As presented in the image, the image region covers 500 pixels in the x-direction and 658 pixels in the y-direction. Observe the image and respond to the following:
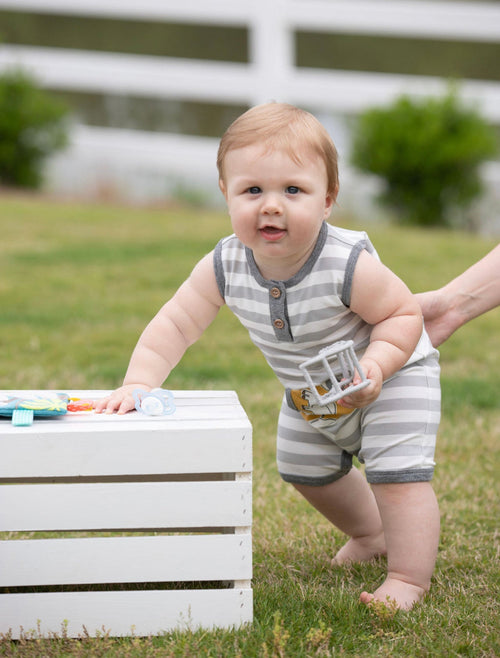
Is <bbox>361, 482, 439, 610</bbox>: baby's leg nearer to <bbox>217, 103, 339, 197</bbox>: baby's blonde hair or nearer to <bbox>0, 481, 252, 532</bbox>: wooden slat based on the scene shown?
<bbox>0, 481, 252, 532</bbox>: wooden slat

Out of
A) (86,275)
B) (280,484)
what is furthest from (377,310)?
(86,275)

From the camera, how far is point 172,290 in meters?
5.61

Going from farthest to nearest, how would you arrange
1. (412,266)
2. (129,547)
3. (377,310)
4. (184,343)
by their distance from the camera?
(412,266), (184,343), (377,310), (129,547)

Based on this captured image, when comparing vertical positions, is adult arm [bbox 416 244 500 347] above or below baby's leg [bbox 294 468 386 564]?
above

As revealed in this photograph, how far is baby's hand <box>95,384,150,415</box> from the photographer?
2.11 metres

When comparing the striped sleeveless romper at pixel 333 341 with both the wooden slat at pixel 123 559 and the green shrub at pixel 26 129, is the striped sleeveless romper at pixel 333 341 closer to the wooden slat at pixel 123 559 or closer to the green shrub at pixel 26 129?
the wooden slat at pixel 123 559

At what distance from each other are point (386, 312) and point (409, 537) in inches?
19.7

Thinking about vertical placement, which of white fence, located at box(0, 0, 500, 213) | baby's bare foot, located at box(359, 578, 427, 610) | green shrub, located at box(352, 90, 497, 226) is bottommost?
baby's bare foot, located at box(359, 578, 427, 610)

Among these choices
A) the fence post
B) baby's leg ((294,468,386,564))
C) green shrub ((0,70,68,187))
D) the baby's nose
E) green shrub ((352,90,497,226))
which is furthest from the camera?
the fence post

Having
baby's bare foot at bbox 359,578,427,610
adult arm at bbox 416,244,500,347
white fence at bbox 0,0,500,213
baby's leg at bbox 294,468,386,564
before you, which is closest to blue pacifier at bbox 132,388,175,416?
baby's leg at bbox 294,468,386,564

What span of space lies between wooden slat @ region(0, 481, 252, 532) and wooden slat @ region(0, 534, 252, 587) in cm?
4

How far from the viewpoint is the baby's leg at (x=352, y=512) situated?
7.87ft

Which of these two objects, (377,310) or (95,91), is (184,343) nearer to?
(377,310)

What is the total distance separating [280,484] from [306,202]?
4.04 ft
